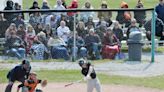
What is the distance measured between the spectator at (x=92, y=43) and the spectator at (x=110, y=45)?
22 cm

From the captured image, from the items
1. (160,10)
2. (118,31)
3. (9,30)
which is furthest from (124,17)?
(9,30)

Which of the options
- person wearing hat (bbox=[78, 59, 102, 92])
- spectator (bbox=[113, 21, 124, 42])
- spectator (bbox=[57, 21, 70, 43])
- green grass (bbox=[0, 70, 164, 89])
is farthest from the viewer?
spectator (bbox=[113, 21, 124, 42])

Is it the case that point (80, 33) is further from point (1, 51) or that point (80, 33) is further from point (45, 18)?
point (1, 51)

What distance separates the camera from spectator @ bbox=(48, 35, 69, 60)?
21.7m

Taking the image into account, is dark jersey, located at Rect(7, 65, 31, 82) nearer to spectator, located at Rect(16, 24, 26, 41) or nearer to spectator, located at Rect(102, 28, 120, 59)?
spectator, located at Rect(16, 24, 26, 41)

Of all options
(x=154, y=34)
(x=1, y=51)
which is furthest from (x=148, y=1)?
(x=1, y=51)

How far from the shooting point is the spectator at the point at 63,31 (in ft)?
71.6

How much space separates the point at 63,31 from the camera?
21.9m

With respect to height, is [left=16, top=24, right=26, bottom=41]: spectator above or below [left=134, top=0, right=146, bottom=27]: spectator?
below

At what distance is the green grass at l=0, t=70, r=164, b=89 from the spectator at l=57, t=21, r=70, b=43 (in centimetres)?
133

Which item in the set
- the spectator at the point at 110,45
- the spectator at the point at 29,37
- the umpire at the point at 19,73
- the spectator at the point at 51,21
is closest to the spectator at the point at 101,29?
the spectator at the point at 110,45

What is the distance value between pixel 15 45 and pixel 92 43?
2667mm

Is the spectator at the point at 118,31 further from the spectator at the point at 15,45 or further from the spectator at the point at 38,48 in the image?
the spectator at the point at 15,45

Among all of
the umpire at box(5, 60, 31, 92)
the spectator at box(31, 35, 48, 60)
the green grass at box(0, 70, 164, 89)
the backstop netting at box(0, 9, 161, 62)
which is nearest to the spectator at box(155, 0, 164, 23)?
the backstop netting at box(0, 9, 161, 62)
